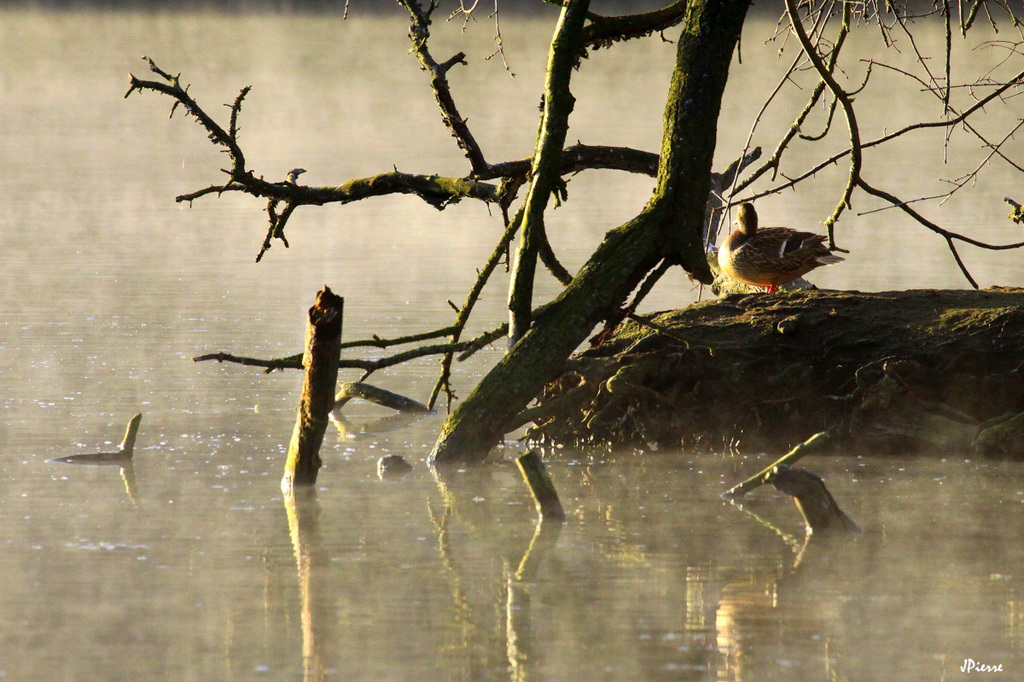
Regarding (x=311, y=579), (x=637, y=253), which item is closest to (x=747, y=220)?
(x=637, y=253)

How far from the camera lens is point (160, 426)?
25.8 ft

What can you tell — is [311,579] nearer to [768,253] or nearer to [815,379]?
[815,379]

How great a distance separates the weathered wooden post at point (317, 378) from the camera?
616 cm

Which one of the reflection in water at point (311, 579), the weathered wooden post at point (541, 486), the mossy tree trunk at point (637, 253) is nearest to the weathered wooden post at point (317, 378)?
the reflection in water at point (311, 579)

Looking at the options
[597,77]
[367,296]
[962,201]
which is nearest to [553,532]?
[367,296]

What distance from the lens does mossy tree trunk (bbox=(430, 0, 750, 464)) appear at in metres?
6.89

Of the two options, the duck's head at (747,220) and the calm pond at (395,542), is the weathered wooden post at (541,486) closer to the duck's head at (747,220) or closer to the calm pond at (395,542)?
the calm pond at (395,542)

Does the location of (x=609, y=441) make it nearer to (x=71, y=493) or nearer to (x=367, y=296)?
(x=71, y=493)

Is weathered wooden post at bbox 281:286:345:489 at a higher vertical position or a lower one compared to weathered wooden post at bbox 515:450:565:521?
higher

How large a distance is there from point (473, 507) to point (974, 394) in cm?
270

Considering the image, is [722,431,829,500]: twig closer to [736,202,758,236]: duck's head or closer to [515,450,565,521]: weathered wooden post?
[515,450,565,521]: weathered wooden post

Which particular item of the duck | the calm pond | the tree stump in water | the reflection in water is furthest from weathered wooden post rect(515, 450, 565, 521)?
the duck

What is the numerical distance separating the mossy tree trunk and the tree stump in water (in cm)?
32

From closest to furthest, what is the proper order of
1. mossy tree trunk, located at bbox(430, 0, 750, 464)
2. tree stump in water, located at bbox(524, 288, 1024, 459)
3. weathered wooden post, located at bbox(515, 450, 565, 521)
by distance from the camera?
weathered wooden post, located at bbox(515, 450, 565, 521), mossy tree trunk, located at bbox(430, 0, 750, 464), tree stump in water, located at bbox(524, 288, 1024, 459)
